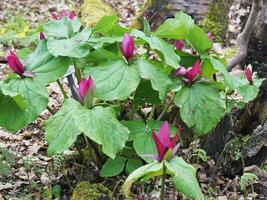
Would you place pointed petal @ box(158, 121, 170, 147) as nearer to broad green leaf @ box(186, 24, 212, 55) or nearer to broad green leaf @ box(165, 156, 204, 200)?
broad green leaf @ box(165, 156, 204, 200)

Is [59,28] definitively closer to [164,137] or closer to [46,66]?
[46,66]

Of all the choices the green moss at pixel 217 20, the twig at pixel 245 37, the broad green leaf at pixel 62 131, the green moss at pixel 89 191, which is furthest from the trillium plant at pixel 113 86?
the green moss at pixel 217 20

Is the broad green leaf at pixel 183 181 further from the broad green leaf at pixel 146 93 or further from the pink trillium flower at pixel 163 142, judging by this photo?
the broad green leaf at pixel 146 93

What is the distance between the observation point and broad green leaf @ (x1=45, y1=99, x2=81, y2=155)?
1.76 m

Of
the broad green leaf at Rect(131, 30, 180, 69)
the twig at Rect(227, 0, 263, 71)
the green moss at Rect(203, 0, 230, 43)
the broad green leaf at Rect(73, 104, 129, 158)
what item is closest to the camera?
the broad green leaf at Rect(73, 104, 129, 158)

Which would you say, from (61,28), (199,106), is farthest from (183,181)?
(61,28)

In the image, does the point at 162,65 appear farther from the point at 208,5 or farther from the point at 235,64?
the point at 208,5

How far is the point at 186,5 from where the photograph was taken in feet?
15.4

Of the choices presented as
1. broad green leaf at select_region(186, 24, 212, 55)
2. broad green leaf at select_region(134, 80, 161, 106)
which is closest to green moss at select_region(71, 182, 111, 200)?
broad green leaf at select_region(134, 80, 161, 106)

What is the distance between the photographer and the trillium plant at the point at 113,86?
177 cm

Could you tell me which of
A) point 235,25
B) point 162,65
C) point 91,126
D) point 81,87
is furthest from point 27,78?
point 235,25

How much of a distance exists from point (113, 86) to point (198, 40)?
48 centimetres

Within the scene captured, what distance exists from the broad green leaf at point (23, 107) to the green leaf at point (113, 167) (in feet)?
1.50

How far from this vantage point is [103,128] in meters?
1.74
